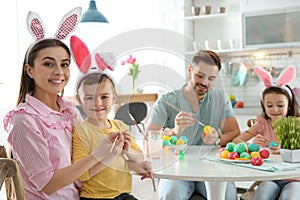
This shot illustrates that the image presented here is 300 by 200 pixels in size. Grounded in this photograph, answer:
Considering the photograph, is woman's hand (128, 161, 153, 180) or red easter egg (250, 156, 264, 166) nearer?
woman's hand (128, 161, 153, 180)

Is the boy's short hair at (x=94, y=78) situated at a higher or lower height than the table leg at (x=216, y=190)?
higher

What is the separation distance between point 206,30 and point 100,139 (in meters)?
4.20

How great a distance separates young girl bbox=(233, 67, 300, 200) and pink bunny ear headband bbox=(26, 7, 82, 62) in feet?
3.44

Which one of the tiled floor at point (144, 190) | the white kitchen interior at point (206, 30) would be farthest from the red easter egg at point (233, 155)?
the white kitchen interior at point (206, 30)

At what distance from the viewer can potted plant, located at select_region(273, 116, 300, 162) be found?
5.61ft

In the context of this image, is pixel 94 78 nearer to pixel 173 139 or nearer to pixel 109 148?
pixel 109 148

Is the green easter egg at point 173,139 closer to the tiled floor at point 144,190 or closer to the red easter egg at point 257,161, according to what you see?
the red easter egg at point 257,161

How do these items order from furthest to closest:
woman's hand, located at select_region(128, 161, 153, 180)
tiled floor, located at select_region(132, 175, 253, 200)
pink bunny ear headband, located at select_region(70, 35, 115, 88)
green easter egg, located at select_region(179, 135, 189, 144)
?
tiled floor, located at select_region(132, 175, 253, 200), green easter egg, located at select_region(179, 135, 189, 144), woman's hand, located at select_region(128, 161, 153, 180), pink bunny ear headband, located at select_region(70, 35, 115, 88)

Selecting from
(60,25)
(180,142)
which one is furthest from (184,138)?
(60,25)

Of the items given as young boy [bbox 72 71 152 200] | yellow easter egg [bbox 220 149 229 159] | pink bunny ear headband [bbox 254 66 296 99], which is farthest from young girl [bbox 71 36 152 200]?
pink bunny ear headband [bbox 254 66 296 99]

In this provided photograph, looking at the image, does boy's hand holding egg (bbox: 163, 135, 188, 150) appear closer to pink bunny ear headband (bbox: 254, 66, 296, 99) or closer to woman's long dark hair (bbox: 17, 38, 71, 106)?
woman's long dark hair (bbox: 17, 38, 71, 106)

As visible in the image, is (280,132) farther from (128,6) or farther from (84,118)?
(128,6)

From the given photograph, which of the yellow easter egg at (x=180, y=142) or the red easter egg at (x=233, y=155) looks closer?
the yellow easter egg at (x=180, y=142)

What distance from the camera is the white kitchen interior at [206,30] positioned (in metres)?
4.24
